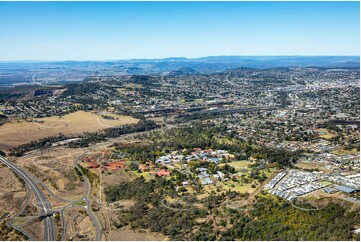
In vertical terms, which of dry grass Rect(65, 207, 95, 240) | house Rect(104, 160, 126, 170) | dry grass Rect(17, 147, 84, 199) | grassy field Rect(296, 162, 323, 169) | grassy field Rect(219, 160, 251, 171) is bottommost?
dry grass Rect(17, 147, 84, 199)

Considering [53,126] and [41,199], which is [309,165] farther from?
[53,126]

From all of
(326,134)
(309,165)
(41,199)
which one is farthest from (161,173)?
(326,134)

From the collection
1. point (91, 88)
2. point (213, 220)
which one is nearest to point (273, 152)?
point (213, 220)

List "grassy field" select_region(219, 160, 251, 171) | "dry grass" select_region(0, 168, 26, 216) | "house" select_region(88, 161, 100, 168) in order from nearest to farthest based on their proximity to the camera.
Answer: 1. "dry grass" select_region(0, 168, 26, 216)
2. "grassy field" select_region(219, 160, 251, 171)
3. "house" select_region(88, 161, 100, 168)

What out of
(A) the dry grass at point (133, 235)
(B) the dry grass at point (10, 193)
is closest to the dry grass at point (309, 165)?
(A) the dry grass at point (133, 235)

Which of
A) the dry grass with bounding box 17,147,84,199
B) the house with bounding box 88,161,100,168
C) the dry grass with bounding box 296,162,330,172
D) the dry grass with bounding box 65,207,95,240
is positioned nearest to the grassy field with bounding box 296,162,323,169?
the dry grass with bounding box 296,162,330,172

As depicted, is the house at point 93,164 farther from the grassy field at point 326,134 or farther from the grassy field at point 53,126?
the grassy field at point 326,134

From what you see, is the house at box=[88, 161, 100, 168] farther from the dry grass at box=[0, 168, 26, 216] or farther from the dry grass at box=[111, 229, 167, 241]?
the dry grass at box=[111, 229, 167, 241]
